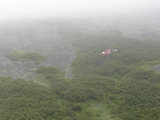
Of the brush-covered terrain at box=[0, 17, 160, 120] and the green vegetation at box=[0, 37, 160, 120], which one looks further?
the brush-covered terrain at box=[0, 17, 160, 120]

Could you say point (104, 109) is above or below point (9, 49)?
below

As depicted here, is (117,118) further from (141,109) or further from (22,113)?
(22,113)

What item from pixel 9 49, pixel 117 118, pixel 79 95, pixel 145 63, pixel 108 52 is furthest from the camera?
pixel 9 49

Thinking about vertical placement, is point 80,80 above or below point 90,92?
above

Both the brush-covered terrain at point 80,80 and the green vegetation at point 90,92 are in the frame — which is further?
the brush-covered terrain at point 80,80

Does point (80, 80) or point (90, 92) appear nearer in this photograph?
point (90, 92)

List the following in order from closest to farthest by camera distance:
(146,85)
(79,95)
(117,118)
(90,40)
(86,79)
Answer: (117,118)
(79,95)
(146,85)
(86,79)
(90,40)

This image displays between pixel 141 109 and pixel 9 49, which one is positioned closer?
pixel 141 109

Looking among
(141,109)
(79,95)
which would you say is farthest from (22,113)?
(141,109)
